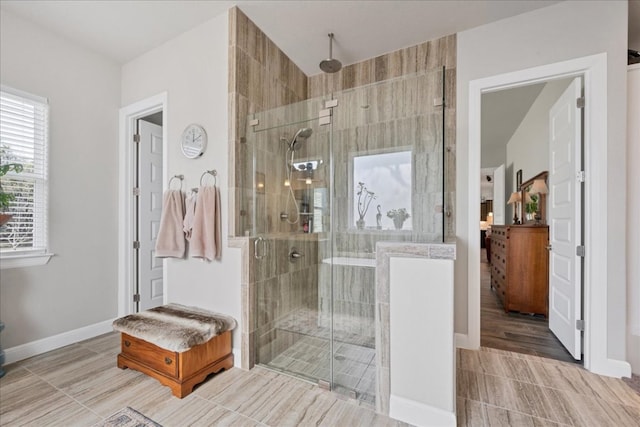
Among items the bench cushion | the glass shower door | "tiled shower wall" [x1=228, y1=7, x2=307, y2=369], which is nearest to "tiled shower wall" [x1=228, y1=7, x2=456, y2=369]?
"tiled shower wall" [x1=228, y1=7, x2=307, y2=369]

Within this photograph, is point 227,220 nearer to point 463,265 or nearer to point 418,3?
point 463,265

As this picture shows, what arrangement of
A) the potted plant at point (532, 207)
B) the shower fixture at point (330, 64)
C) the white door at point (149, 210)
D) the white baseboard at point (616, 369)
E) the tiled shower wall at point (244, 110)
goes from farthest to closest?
the potted plant at point (532, 207) < the white door at point (149, 210) < the shower fixture at point (330, 64) < the tiled shower wall at point (244, 110) < the white baseboard at point (616, 369)

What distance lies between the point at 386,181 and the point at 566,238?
1.84 meters

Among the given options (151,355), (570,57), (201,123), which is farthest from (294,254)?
(570,57)

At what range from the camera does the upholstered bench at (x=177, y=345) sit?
1841 mm

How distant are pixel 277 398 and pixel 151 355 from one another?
0.97 m

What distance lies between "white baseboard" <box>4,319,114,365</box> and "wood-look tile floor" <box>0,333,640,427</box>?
0.09 metres

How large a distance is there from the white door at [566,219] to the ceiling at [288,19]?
3.15 ft

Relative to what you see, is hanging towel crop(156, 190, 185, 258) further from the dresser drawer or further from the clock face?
the dresser drawer

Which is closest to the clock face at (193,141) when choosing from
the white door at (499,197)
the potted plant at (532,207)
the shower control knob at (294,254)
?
the shower control knob at (294,254)

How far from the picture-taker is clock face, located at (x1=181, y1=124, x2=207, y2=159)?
7.77ft

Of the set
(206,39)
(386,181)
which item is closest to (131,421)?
(386,181)

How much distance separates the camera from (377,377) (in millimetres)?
1658

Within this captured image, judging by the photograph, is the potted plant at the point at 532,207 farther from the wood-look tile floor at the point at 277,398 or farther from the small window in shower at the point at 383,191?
the small window in shower at the point at 383,191
